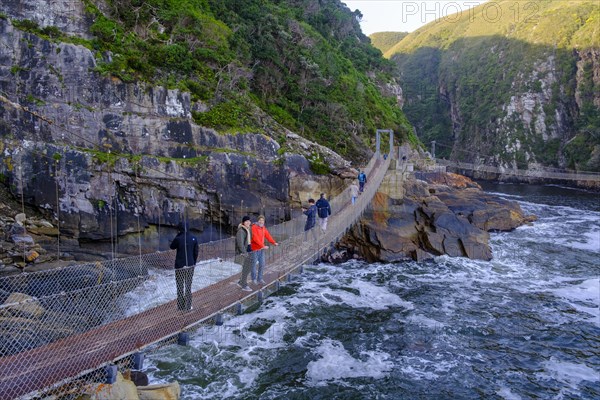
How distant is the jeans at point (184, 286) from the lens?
6422mm

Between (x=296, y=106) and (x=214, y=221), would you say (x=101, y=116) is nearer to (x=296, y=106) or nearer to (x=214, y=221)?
(x=214, y=221)

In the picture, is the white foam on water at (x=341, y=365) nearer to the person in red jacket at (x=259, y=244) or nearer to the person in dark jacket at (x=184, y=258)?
the person in red jacket at (x=259, y=244)

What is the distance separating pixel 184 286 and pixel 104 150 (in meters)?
8.79

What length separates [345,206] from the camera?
561 inches

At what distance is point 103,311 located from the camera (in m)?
6.84

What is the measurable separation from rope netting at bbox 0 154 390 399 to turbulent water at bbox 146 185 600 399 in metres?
1.12

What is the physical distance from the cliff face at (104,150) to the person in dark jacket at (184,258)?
767cm

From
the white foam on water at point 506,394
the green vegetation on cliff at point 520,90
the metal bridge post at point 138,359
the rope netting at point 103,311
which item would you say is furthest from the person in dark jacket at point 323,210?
the green vegetation on cliff at point 520,90

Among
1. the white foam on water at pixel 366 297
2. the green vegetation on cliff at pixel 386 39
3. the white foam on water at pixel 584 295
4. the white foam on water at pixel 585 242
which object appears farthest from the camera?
the green vegetation on cliff at pixel 386 39

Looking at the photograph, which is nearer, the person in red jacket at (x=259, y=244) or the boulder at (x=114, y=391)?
the boulder at (x=114, y=391)

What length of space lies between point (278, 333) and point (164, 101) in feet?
30.0

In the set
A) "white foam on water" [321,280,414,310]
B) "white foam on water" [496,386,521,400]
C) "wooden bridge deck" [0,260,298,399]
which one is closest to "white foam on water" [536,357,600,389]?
"white foam on water" [496,386,521,400]

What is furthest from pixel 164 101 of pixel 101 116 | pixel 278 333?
pixel 278 333

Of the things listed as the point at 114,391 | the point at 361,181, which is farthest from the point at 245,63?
the point at 114,391
